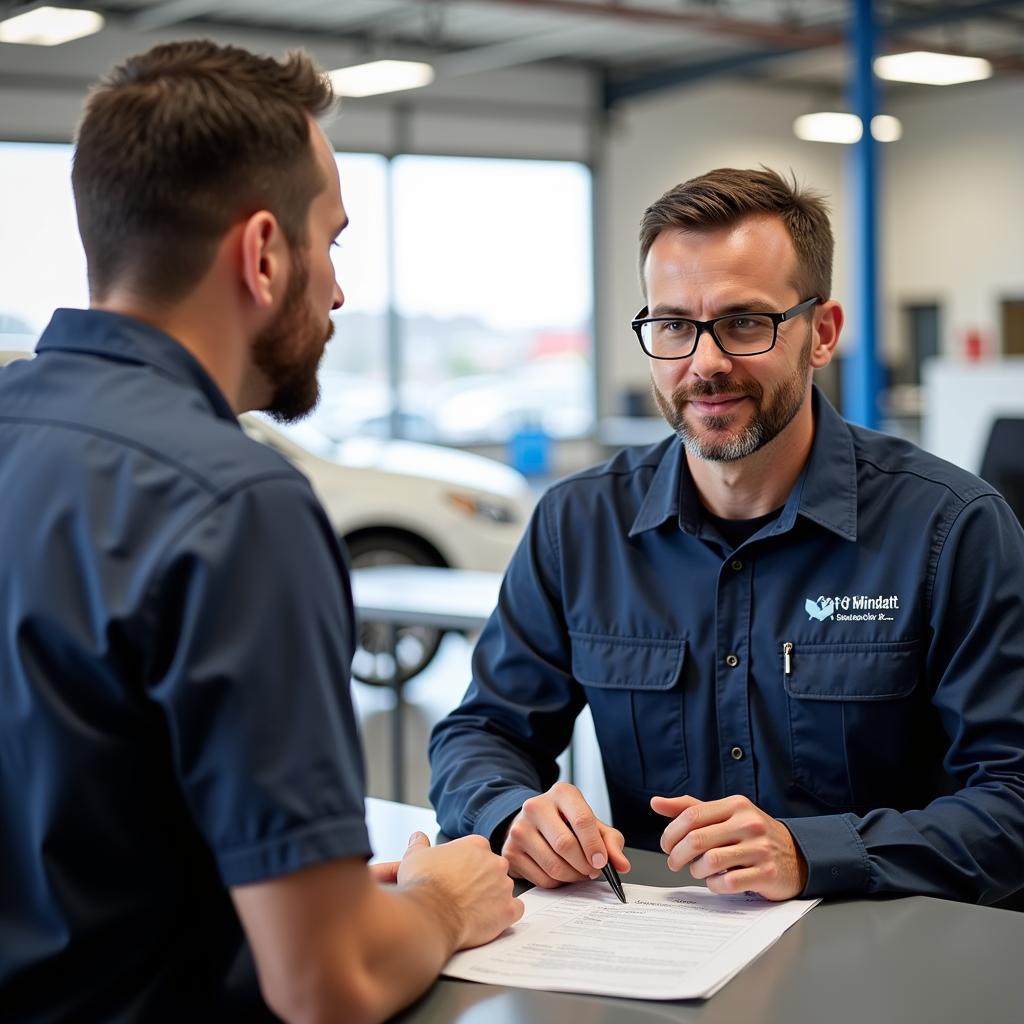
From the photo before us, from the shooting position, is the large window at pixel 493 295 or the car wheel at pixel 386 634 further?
the large window at pixel 493 295

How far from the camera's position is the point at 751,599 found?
1.79m

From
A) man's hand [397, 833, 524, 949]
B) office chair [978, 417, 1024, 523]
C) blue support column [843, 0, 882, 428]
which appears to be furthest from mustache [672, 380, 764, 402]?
blue support column [843, 0, 882, 428]

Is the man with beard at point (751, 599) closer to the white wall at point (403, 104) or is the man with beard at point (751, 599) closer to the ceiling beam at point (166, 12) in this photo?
the white wall at point (403, 104)

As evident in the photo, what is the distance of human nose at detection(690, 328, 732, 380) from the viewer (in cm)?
182

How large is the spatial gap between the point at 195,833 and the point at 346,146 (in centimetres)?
1135

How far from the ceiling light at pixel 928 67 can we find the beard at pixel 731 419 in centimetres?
789

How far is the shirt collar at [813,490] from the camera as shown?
A: 5.84 ft

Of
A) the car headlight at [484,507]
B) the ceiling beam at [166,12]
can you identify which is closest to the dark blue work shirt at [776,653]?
the car headlight at [484,507]

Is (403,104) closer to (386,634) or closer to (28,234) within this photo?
(28,234)

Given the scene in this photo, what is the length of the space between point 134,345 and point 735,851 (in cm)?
74

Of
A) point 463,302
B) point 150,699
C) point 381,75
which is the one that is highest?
point 381,75

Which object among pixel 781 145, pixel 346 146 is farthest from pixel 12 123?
pixel 781 145

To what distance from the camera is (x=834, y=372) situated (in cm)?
1109

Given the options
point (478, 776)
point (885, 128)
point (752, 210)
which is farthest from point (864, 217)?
point (478, 776)
